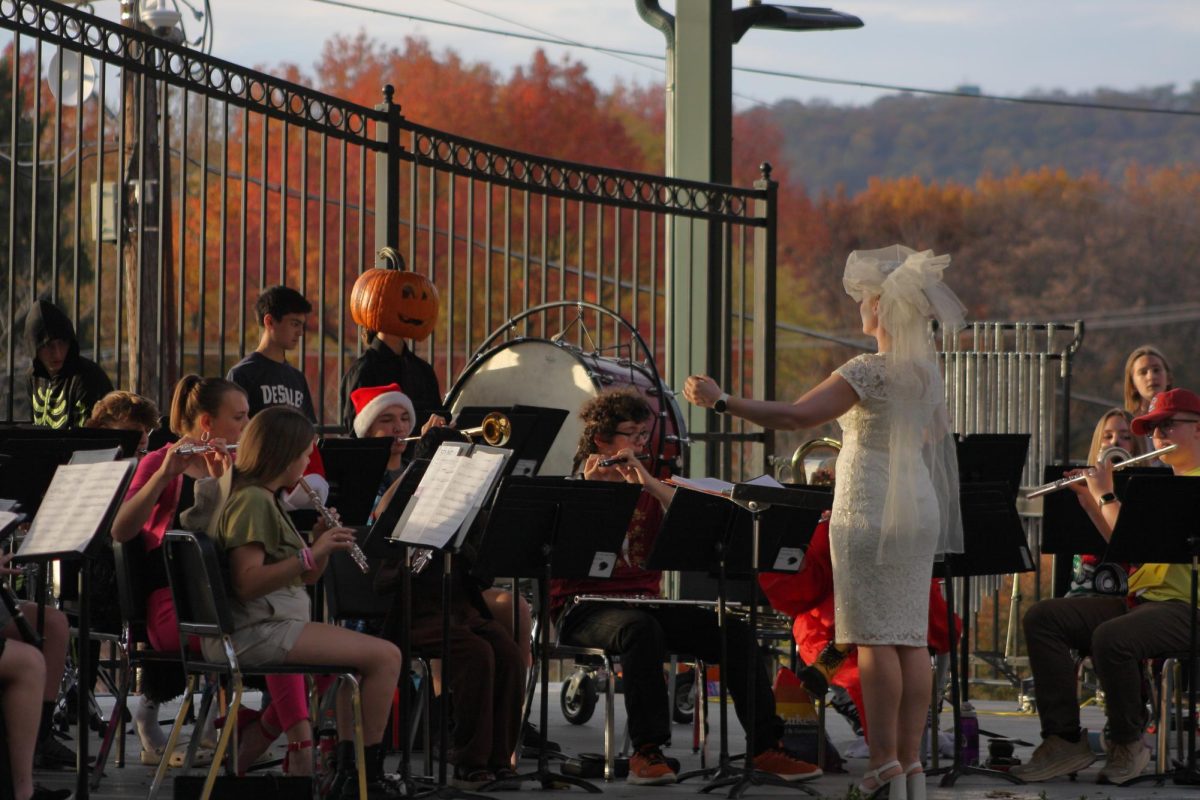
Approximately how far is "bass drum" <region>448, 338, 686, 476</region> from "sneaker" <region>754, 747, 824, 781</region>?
84.6 inches

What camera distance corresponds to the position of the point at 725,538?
274 inches

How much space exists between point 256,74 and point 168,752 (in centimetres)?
346

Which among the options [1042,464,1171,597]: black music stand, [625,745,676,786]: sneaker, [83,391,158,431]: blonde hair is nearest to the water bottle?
[1042,464,1171,597]: black music stand

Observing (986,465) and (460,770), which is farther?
(986,465)

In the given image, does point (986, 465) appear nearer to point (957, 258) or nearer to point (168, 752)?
point (168, 752)

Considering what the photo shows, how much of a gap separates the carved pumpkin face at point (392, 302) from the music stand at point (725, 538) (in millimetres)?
2371

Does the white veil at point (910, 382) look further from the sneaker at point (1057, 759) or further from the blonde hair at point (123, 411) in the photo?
the blonde hair at point (123, 411)

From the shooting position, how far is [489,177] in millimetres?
9617

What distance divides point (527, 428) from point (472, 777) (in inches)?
54.4

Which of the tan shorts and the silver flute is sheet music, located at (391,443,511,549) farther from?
the tan shorts

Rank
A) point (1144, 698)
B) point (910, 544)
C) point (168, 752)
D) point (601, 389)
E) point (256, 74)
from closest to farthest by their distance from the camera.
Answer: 1. point (168, 752)
2. point (910, 544)
3. point (1144, 698)
4. point (256, 74)
5. point (601, 389)

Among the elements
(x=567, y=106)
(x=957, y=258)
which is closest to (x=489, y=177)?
(x=567, y=106)

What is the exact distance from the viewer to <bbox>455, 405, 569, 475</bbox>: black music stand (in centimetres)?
737

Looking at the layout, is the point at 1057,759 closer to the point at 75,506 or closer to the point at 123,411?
the point at 123,411
